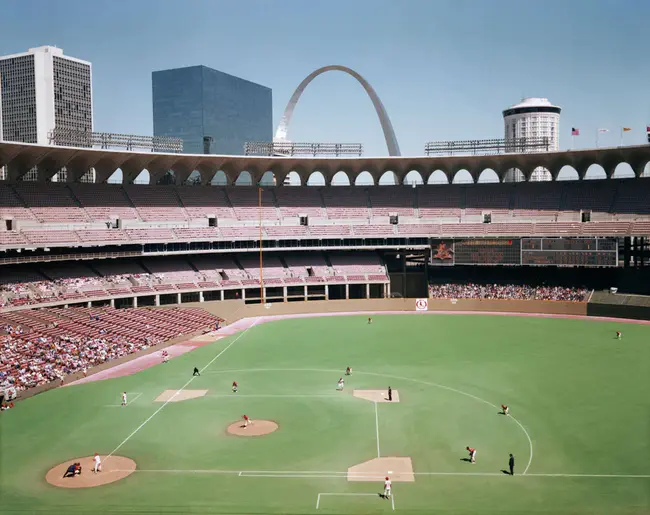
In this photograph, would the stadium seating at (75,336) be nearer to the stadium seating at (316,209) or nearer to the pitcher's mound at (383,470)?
the stadium seating at (316,209)

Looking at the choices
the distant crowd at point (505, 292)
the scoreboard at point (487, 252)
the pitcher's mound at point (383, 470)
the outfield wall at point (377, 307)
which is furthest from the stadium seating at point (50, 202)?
the pitcher's mound at point (383, 470)

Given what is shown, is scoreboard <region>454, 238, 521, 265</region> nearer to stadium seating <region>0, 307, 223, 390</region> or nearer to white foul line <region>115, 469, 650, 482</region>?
stadium seating <region>0, 307, 223, 390</region>

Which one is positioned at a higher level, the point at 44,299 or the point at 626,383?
the point at 44,299

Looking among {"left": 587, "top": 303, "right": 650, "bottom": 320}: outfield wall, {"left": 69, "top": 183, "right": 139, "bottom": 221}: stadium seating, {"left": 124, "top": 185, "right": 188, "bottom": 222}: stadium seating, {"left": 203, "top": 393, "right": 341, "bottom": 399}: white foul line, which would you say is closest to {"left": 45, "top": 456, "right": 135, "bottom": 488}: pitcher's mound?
{"left": 203, "top": 393, "right": 341, "bottom": 399}: white foul line

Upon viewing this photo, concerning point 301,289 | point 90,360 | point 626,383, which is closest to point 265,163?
point 301,289

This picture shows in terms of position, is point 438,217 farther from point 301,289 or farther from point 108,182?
point 108,182

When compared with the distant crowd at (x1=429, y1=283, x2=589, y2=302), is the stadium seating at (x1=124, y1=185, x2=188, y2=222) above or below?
above

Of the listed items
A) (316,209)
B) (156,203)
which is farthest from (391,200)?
(156,203)
